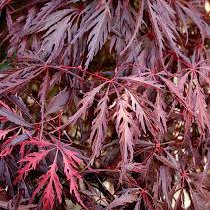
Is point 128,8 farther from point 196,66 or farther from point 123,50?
point 196,66

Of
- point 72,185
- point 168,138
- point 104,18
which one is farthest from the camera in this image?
point 168,138

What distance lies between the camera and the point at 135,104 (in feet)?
3.45

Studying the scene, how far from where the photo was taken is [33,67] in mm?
1067

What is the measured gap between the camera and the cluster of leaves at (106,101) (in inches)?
40.1

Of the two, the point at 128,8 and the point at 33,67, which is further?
the point at 128,8

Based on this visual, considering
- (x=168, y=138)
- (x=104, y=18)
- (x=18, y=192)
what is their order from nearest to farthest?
(x=18, y=192) → (x=104, y=18) → (x=168, y=138)

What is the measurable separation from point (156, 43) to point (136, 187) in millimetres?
469

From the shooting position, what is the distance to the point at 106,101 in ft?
3.32

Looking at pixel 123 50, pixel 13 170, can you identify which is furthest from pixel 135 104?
pixel 13 170

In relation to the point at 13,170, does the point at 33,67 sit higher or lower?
higher

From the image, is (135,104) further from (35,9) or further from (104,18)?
(35,9)

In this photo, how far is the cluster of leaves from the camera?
3.34 ft

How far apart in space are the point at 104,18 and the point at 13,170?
0.52 m

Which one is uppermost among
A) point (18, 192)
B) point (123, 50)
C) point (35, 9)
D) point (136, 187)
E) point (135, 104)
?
point (35, 9)
